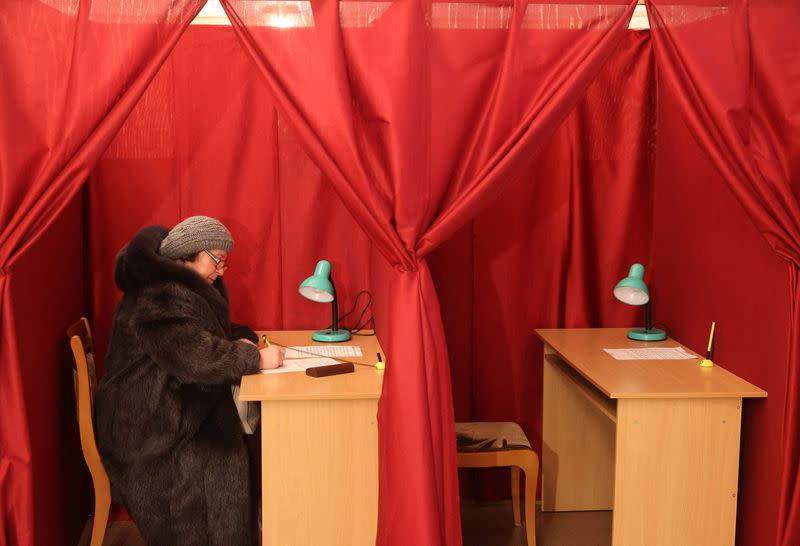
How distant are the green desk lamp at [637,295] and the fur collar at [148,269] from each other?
4.83ft

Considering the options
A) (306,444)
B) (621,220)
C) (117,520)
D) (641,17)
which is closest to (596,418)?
(621,220)

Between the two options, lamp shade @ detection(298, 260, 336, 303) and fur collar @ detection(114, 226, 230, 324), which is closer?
fur collar @ detection(114, 226, 230, 324)

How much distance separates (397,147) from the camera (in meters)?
2.19

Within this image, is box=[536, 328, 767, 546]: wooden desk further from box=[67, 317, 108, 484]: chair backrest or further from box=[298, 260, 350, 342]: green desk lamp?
box=[67, 317, 108, 484]: chair backrest

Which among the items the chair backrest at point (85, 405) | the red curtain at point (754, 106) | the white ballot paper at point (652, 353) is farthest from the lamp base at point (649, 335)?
the chair backrest at point (85, 405)

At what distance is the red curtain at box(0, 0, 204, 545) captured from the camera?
83.4 inches

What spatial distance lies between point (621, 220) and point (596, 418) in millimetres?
804

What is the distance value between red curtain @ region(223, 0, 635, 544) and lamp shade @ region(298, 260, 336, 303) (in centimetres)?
78

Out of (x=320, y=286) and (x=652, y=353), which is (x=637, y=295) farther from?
(x=320, y=286)

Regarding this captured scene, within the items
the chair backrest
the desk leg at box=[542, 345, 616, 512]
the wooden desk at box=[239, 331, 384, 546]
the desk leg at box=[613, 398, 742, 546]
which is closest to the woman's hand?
the wooden desk at box=[239, 331, 384, 546]

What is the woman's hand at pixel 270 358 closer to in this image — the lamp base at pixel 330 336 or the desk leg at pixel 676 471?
the lamp base at pixel 330 336

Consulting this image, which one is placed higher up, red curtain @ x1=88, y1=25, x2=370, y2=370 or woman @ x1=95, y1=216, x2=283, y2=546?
red curtain @ x1=88, y1=25, x2=370, y2=370

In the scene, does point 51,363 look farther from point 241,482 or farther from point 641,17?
point 641,17

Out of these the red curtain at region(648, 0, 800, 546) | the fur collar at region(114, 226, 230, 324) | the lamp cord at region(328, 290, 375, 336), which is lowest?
the lamp cord at region(328, 290, 375, 336)
